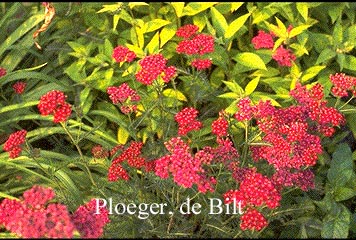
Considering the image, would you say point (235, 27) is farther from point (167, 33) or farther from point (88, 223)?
point (88, 223)

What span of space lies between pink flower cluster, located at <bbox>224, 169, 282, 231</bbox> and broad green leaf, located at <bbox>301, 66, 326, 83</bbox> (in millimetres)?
1253

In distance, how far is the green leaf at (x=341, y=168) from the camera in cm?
340

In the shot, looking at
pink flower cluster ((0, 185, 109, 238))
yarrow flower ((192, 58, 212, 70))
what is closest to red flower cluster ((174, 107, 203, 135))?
yarrow flower ((192, 58, 212, 70))

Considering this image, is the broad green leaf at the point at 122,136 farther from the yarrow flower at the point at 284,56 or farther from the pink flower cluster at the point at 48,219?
the pink flower cluster at the point at 48,219

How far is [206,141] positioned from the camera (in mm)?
3924

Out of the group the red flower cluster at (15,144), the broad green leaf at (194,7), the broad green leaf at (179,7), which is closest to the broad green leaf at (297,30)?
the broad green leaf at (194,7)

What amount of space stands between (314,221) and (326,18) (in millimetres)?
→ 1548

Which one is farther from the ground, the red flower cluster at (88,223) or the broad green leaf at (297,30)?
the red flower cluster at (88,223)

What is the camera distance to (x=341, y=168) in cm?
346

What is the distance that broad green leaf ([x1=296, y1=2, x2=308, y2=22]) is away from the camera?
3790 mm

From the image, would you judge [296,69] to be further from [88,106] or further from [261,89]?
[88,106]

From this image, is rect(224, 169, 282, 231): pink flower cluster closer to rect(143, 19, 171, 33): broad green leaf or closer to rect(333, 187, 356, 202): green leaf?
rect(333, 187, 356, 202): green leaf

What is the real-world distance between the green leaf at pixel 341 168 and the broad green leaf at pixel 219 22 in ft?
2.94

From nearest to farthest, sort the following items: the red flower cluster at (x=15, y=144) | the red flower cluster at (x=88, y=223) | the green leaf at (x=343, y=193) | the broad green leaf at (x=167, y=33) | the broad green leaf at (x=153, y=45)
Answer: the red flower cluster at (x=88, y=223) → the red flower cluster at (x=15, y=144) → the green leaf at (x=343, y=193) → the broad green leaf at (x=153, y=45) → the broad green leaf at (x=167, y=33)
